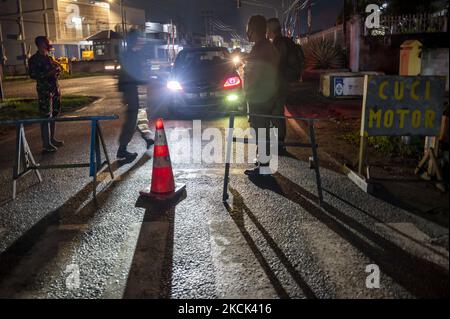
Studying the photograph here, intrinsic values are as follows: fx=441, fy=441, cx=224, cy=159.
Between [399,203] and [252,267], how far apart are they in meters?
2.21

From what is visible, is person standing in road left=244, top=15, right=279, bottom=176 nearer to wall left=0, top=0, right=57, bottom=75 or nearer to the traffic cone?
the traffic cone

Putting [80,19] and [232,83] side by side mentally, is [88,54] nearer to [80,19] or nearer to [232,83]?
[80,19]

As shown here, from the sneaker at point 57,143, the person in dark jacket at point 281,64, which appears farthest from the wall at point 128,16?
the person in dark jacket at point 281,64

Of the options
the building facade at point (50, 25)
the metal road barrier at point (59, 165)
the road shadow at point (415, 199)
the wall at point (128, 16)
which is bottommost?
the road shadow at point (415, 199)

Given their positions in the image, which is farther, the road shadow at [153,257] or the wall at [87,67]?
the wall at [87,67]

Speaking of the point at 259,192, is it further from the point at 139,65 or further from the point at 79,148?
the point at 79,148

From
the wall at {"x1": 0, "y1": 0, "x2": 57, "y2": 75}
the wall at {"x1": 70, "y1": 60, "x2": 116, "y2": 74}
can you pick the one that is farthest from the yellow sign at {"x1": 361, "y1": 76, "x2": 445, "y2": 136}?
the wall at {"x1": 0, "y1": 0, "x2": 57, "y2": 75}

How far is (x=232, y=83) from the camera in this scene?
11031 mm

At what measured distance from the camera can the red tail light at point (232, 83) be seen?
11.0 metres

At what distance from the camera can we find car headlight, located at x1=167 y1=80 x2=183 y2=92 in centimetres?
1124

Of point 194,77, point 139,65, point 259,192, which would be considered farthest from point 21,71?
point 259,192

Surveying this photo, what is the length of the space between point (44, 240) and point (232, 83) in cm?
760

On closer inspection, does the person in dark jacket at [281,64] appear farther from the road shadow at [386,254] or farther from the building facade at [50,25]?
the building facade at [50,25]

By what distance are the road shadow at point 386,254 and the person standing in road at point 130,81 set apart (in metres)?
3.17
